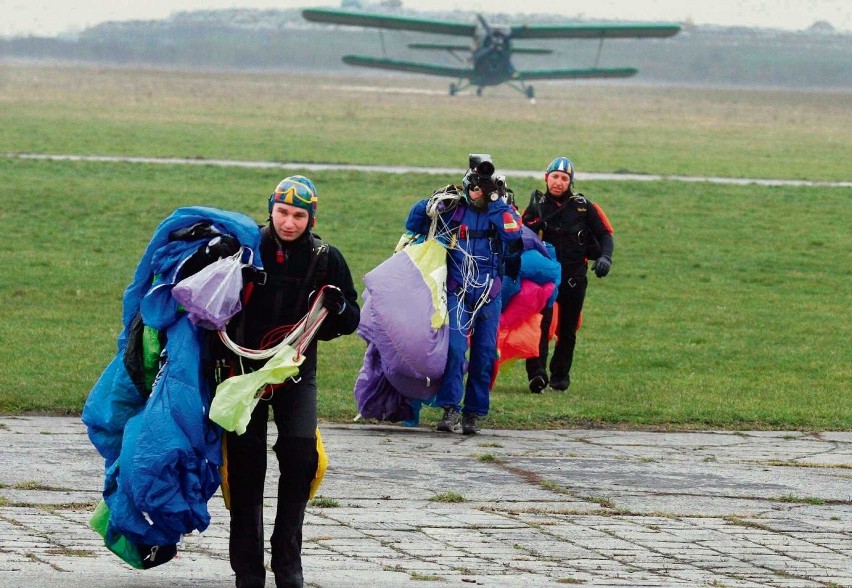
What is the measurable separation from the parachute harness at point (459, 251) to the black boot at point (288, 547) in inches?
162

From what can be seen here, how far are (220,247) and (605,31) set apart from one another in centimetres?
6491

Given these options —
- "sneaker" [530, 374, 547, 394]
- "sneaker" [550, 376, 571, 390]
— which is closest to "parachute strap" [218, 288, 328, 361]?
"sneaker" [530, 374, 547, 394]

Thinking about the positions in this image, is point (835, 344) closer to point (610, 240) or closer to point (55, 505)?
point (610, 240)

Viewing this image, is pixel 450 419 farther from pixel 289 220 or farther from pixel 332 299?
pixel 289 220

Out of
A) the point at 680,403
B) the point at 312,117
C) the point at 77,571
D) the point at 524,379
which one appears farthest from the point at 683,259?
the point at 312,117

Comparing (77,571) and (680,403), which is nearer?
(77,571)

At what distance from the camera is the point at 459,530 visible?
6762 mm

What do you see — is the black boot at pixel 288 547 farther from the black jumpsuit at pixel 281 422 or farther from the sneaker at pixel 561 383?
the sneaker at pixel 561 383

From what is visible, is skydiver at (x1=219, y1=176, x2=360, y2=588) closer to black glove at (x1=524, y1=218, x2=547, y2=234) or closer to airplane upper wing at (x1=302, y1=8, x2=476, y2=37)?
black glove at (x1=524, y1=218, x2=547, y2=234)

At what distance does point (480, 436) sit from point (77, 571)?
4.36 metres

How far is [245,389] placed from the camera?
5418 millimetres

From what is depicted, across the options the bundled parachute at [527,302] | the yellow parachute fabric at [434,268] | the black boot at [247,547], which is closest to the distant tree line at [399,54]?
the bundled parachute at [527,302]

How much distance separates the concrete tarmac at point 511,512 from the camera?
5.95 meters

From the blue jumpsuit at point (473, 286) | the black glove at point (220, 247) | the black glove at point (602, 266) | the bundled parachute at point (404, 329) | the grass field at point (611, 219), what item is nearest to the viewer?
the black glove at point (220, 247)
